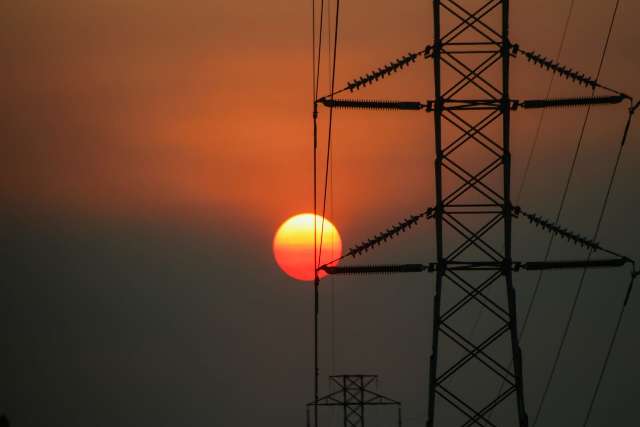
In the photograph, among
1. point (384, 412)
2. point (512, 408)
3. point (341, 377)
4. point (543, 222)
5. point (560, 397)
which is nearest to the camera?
point (543, 222)

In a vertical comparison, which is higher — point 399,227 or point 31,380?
point 31,380

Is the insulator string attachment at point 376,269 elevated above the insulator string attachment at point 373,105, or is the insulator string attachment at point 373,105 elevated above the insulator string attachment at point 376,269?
the insulator string attachment at point 373,105

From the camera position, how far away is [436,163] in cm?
3084

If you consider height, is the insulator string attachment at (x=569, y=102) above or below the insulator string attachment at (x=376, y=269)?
above

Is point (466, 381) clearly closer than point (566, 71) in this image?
No

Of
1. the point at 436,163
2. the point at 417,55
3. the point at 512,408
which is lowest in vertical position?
the point at 436,163

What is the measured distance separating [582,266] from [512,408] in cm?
10471

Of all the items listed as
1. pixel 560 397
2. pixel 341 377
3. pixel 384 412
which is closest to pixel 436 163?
pixel 341 377

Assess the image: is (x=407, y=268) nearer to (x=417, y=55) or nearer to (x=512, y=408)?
(x=417, y=55)

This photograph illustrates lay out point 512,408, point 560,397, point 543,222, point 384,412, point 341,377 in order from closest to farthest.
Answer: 1. point 543,222
2. point 341,377
3. point 512,408
4. point 560,397
5. point 384,412

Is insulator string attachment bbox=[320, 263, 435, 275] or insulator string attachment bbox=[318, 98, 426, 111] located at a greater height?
insulator string attachment bbox=[318, 98, 426, 111]

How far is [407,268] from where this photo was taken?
30953 millimetres

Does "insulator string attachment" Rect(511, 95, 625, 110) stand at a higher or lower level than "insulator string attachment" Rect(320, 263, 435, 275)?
higher

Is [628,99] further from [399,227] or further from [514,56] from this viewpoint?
[399,227]
